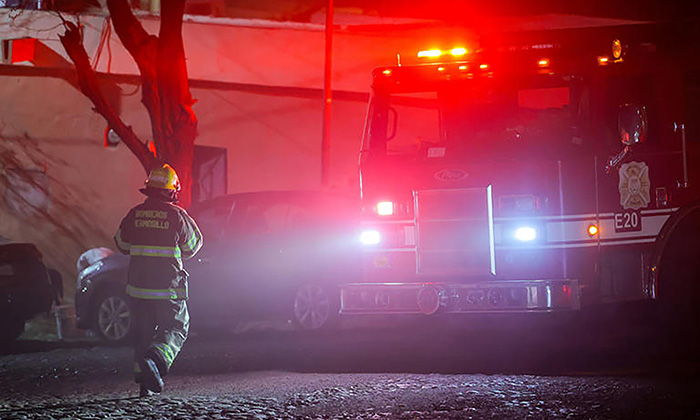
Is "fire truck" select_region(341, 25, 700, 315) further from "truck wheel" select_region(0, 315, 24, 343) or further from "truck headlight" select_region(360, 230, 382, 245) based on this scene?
"truck wheel" select_region(0, 315, 24, 343)

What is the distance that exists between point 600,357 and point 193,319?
488cm

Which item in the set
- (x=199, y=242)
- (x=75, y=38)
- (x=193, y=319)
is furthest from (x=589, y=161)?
(x=75, y=38)

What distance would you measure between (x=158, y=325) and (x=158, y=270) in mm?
413

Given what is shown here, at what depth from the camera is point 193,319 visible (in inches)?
440

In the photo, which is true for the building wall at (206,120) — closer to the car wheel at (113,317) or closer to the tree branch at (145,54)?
the tree branch at (145,54)

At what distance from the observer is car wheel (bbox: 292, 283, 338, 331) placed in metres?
11.2

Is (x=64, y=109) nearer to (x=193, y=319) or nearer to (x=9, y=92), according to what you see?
(x=9, y=92)

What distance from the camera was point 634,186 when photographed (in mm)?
8227

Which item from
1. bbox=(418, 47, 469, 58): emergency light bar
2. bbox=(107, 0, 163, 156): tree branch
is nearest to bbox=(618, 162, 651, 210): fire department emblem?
bbox=(418, 47, 469, 58): emergency light bar

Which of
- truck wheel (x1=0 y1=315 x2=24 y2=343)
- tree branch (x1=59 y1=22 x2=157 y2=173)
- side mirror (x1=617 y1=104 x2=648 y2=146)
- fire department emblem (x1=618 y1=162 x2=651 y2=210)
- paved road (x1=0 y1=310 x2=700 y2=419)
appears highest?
tree branch (x1=59 y1=22 x2=157 y2=173)

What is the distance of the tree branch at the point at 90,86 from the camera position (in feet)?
43.6

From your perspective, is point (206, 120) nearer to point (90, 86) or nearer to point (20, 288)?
point (90, 86)

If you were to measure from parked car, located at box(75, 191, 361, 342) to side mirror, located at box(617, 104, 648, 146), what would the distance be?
13.3 feet

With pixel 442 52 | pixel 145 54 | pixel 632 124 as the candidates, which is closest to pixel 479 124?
pixel 442 52
